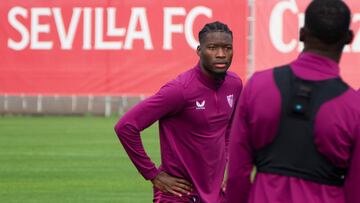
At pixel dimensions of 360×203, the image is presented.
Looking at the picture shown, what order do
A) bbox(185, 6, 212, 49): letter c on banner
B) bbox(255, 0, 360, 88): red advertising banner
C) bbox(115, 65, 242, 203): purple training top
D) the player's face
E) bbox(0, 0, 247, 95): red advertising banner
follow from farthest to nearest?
1. bbox(0, 0, 247, 95): red advertising banner
2. bbox(185, 6, 212, 49): letter c on banner
3. bbox(255, 0, 360, 88): red advertising banner
4. the player's face
5. bbox(115, 65, 242, 203): purple training top

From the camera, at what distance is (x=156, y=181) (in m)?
8.16

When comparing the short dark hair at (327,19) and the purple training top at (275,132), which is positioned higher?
the short dark hair at (327,19)

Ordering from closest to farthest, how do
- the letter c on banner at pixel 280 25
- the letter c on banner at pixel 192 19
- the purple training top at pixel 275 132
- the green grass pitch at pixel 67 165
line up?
the purple training top at pixel 275 132
the green grass pitch at pixel 67 165
the letter c on banner at pixel 280 25
the letter c on banner at pixel 192 19

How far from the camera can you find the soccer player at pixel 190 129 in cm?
809

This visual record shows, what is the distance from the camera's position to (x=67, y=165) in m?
18.1

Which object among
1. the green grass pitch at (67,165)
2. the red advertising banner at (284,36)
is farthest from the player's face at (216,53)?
the red advertising banner at (284,36)

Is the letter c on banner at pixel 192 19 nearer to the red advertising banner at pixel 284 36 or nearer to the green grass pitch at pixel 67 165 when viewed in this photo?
the red advertising banner at pixel 284 36

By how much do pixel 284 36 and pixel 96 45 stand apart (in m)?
3.90

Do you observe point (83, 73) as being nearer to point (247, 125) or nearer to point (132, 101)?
point (132, 101)

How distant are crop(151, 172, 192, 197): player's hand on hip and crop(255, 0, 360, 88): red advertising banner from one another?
16.4 metres

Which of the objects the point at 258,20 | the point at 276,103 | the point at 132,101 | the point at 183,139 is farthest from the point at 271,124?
the point at 132,101

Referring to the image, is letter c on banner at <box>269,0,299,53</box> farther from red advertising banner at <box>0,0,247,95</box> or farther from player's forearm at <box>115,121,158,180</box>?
player's forearm at <box>115,121,158,180</box>

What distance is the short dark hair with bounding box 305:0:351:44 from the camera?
5652mm

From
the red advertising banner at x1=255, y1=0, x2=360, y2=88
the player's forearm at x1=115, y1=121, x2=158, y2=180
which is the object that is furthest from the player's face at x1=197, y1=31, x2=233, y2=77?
the red advertising banner at x1=255, y1=0, x2=360, y2=88
